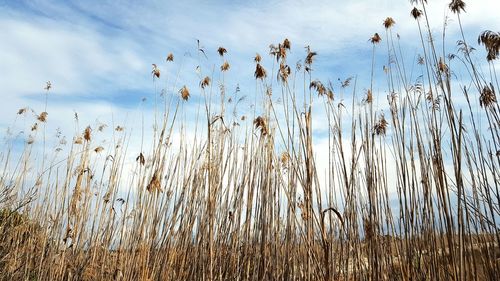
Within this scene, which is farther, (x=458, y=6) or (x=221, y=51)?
(x=221, y=51)

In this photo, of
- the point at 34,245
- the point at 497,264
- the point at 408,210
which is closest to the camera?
the point at 497,264

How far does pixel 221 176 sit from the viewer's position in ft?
9.45

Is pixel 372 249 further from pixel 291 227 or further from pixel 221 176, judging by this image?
pixel 221 176

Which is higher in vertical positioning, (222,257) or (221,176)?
(221,176)

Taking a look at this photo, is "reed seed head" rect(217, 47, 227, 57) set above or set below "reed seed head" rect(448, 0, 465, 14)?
above

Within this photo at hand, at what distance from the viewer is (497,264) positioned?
77.5 inches

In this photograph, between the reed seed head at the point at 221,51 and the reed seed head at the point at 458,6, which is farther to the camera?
the reed seed head at the point at 221,51

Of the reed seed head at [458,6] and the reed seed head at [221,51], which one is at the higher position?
the reed seed head at [221,51]

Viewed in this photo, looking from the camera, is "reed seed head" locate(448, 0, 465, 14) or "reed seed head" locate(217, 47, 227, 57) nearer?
"reed seed head" locate(448, 0, 465, 14)

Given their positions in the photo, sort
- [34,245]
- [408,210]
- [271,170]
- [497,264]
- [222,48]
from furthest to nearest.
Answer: [34,245] → [222,48] → [271,170] → [408,210] → [497,264]

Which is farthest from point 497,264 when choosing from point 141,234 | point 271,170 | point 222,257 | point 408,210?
point 141,234

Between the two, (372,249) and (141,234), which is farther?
(141,234)

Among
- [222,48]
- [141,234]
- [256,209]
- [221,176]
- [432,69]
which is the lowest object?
[141,234]

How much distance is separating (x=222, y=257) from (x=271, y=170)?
71 cm
